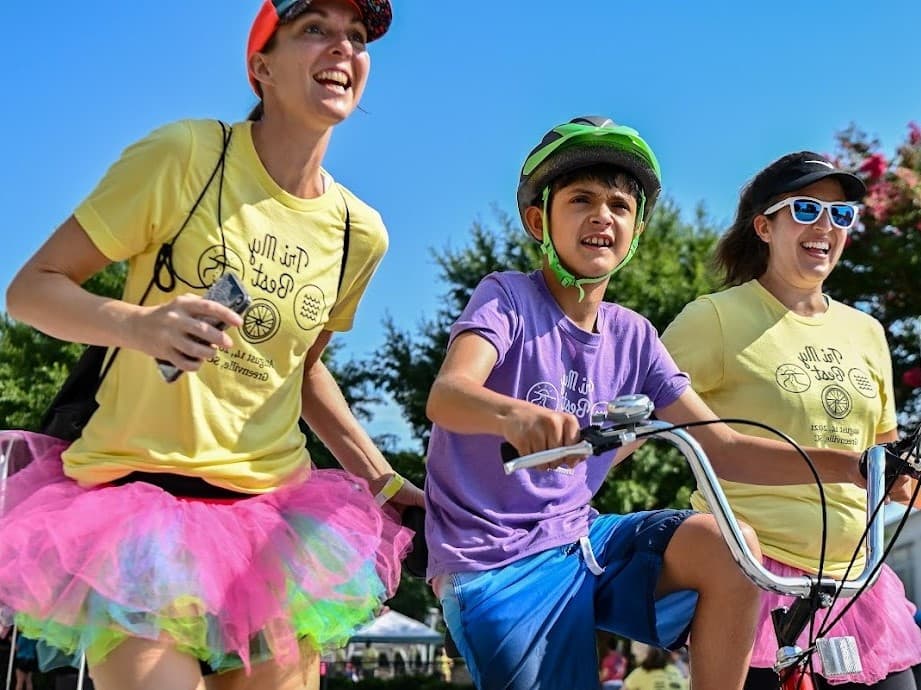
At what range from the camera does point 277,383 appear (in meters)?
3.26

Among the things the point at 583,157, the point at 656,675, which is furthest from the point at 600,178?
the point at 656,675

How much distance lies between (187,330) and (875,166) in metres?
13.1

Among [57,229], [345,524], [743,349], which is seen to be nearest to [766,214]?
[743,349]

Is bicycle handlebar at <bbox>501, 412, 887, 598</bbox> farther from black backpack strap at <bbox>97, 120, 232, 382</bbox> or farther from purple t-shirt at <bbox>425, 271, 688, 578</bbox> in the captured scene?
black backpack strap at <bbox>97, 120, 232, 382</bbox>

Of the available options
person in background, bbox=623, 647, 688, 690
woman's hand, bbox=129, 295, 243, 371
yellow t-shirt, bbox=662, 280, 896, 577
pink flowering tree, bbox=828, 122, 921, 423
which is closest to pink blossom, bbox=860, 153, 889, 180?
pink flowering tree, bbox=828, 122, 921, 423

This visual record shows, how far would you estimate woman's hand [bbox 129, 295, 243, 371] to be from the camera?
2.53 m

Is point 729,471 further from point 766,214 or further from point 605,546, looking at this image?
point 766,214

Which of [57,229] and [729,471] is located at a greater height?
[57,229]

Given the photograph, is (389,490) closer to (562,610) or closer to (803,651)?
(562,610)

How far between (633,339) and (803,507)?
1.11 meters

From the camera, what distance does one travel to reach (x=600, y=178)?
3465 mm

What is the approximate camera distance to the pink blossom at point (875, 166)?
14195mm

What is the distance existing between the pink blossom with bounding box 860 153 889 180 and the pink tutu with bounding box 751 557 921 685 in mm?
10780

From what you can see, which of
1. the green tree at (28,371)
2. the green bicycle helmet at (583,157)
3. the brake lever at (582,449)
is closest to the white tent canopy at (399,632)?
the green tree at (28,371)
